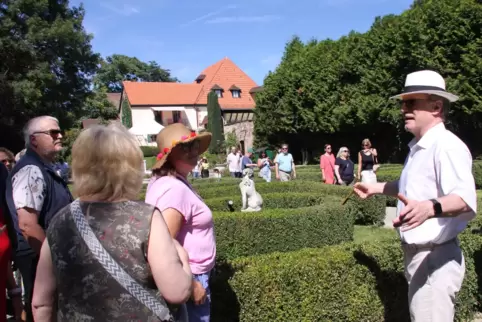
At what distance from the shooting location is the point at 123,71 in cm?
7831

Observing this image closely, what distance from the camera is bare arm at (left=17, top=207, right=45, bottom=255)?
3.23 m

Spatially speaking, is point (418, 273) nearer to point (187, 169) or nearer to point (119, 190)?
point (187, 169)

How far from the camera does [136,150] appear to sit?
2.10 metres

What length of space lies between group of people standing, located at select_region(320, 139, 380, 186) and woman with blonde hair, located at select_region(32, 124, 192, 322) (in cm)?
1000

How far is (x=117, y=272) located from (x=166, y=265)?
0.72ft

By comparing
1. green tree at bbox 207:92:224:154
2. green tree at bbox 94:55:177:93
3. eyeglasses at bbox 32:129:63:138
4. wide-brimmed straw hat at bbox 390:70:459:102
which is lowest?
eyeglasses at bbox 32:129:63:138

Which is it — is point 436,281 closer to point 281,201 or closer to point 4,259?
point 4,259

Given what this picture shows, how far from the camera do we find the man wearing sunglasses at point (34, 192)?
324cm

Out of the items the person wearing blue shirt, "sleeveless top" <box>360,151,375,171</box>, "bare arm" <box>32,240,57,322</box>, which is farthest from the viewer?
the person wearing blue shirt

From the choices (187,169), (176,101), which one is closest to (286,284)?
(187,169)

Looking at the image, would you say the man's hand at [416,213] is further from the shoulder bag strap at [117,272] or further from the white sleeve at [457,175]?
the shoulder bag strap at [117,272]

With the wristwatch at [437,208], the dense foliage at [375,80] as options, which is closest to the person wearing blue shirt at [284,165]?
the wristwatch at [437,208]

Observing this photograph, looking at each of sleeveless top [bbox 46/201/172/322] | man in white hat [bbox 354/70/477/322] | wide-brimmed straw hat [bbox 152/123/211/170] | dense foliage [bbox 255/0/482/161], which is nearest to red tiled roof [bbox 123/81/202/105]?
dense foliage [bbox 255/0/482/161]

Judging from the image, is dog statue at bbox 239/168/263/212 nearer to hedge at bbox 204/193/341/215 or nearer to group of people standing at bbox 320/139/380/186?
hedge at bbox 204/193/341/215
